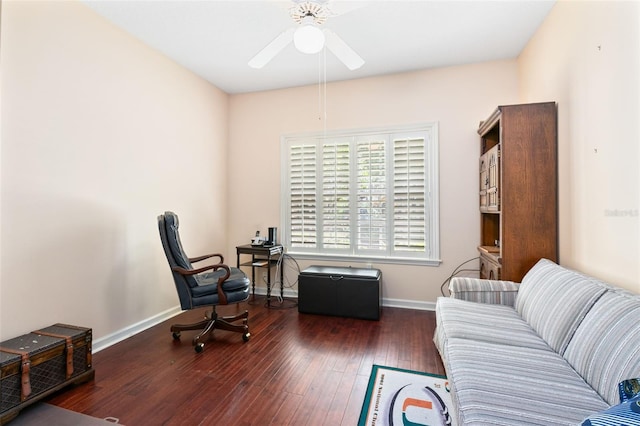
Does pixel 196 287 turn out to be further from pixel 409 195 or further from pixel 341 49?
pixel 409 195

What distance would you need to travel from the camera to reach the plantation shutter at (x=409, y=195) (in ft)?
12.1

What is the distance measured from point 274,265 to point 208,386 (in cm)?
221

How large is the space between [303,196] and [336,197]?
0.47 meters

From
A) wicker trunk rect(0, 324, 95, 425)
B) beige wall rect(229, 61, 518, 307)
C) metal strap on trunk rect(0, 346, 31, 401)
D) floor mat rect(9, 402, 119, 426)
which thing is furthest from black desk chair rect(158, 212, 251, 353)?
beige wall rect(229, 61, 518, 307)

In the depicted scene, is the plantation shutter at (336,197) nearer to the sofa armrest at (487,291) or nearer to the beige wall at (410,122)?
the beige wall at (410,122)

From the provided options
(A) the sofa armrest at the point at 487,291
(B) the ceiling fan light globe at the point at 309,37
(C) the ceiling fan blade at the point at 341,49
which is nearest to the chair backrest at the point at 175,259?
(B) the ceiling fan light globe at the point at 309,37

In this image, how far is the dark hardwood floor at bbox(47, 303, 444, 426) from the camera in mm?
1834

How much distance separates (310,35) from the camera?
6.14 ft

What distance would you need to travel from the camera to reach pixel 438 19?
2701 mm

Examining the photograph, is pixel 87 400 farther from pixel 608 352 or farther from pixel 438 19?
pixel 438 19

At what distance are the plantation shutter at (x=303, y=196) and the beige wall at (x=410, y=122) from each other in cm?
23

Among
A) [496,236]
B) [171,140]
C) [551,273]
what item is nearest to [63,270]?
[171,140]

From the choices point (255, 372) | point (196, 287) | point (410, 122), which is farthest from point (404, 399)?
point (410, 122)

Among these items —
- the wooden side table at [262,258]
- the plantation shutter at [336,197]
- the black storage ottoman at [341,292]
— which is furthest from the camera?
the plantation shutter at [336,197]
